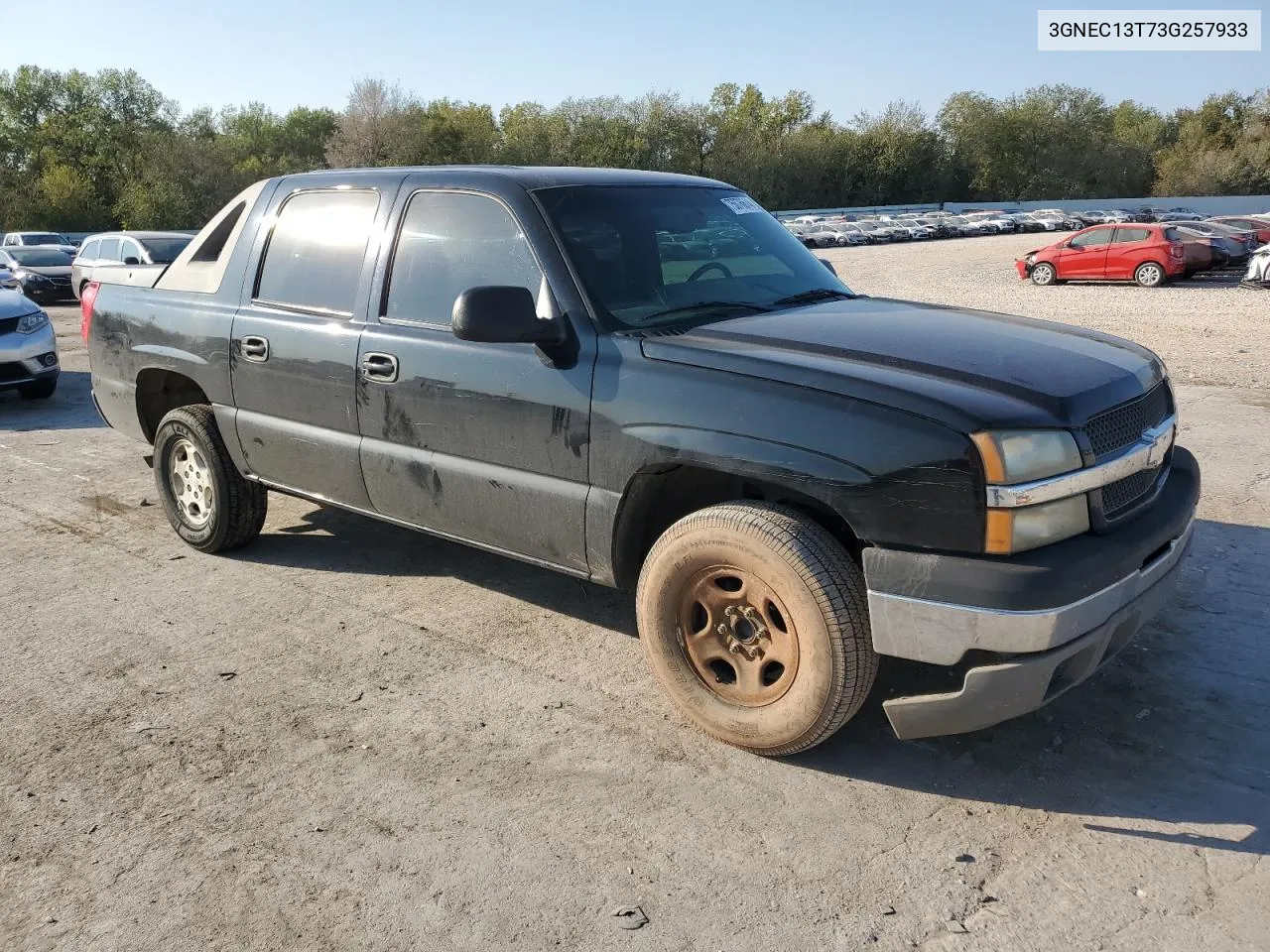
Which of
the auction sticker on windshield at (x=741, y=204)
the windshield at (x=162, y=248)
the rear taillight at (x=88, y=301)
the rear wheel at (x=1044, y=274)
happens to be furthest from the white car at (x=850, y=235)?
the auction sticker on windshield at (x=741, y=204)

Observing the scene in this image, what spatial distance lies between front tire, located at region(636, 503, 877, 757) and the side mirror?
86 cm

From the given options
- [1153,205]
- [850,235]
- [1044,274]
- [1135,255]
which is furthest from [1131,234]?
[1153,205]

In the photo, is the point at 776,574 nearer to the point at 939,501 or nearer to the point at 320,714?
the point at 939,501

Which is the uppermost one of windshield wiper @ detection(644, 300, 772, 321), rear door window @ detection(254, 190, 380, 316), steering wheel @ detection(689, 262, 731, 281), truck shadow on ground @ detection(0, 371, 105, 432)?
rear door window @ detection(254, 190, 380, 316)

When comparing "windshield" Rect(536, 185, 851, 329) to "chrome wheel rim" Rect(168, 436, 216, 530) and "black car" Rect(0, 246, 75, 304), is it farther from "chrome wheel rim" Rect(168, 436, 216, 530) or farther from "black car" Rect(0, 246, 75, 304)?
"black car" Rect(0, 246, 75, 304)

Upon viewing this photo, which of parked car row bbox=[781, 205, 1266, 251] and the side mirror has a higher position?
parked car row bbox=[781, 205, 1266, 251]

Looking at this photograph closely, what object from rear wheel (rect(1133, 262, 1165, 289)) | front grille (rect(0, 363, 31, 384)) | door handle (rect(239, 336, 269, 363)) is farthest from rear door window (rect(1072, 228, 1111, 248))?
door handle (rect(239, 336, 269, 363))

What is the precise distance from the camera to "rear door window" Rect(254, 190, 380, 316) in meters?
4.46

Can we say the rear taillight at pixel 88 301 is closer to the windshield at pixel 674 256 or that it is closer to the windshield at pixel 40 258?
the windshield at pixel 674 256

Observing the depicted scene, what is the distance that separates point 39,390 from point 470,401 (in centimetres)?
835

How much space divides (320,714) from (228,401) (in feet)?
6.38

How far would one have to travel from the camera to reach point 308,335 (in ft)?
14.8

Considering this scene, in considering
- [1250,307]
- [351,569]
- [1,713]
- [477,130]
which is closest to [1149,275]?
[1250,307]

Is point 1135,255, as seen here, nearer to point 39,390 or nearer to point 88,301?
point 39,390
